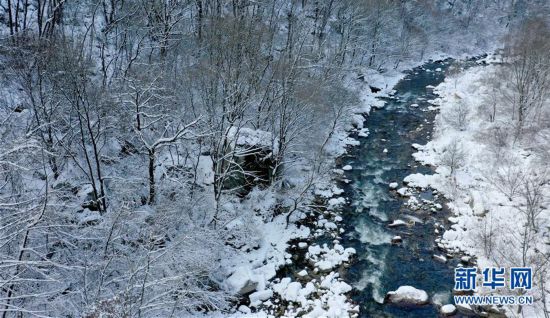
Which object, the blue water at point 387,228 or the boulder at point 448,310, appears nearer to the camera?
the boulder at point 448,310

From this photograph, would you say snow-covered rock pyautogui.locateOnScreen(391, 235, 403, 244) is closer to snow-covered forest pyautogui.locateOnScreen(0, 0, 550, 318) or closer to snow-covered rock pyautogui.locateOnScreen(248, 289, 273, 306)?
snow-covered forest pyautogui.locateOnScreen(0, 0, 550, 318)

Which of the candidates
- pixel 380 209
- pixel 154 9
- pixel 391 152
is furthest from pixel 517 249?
pixel 154 9

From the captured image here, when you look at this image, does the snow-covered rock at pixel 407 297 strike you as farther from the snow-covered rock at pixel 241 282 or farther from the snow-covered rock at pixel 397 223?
the snow-covered rock at pixel 241 282

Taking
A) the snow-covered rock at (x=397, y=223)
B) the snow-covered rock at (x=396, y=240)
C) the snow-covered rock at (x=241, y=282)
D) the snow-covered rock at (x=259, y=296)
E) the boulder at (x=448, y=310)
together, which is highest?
the snow-covered rock at (x=397, y=223)

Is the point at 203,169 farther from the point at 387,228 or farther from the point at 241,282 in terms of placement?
the point at 387,228

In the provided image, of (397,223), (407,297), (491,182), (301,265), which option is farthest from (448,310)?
(491,182)

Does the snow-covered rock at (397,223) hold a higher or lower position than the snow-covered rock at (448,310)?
higher

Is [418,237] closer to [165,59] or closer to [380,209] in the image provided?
[380,209]

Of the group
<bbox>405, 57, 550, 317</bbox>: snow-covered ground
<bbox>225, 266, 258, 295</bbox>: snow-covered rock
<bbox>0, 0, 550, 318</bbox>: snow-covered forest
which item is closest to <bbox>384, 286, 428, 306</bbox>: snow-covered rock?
<bbox>0, 0, 550, 318</bbox>: snow-covered forest

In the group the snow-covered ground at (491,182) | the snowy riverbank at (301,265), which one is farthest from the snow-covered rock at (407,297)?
the snow-covered ground at (491,182)
